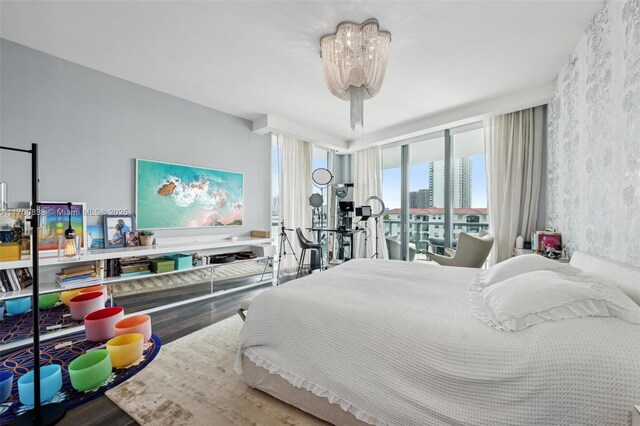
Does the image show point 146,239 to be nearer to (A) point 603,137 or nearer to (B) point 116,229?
(B) point 116,229

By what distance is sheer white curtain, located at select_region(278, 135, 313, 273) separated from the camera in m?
4.63

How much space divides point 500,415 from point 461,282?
96 centimetres

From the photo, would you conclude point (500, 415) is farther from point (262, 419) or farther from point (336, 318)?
point (262, 419)

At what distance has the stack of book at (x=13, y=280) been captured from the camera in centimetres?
214

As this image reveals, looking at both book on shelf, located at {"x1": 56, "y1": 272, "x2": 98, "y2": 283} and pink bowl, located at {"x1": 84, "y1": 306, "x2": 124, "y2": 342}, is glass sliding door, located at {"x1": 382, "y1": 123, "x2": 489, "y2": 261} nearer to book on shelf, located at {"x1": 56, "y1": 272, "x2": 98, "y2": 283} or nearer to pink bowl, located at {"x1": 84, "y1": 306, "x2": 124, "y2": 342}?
pink bowl, located at {"x1": 84, "y1": 306, "x2": 124, "y2": 342}

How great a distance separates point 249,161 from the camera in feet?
13.8

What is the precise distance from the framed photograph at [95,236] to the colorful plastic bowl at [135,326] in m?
1.17

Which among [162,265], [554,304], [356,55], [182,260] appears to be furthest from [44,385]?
[356,55]

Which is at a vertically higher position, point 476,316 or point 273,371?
point 476,316

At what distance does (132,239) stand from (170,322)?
1088mm

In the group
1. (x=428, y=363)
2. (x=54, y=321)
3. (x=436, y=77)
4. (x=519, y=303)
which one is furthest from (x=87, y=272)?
(x=436, y=77)

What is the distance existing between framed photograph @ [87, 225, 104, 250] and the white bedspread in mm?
2263

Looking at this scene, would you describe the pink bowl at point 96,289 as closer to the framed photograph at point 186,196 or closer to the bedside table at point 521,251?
the framed photograph at point 186,196

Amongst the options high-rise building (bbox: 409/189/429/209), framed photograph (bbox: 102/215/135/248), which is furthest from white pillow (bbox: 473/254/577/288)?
framed photograph (bbox: 102/215/135/248)
